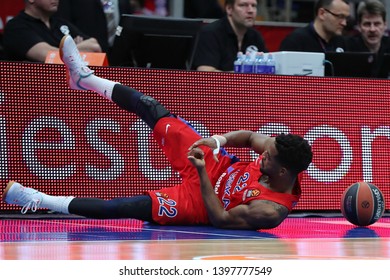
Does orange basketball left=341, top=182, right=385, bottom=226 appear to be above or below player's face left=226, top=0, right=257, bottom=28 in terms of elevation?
below

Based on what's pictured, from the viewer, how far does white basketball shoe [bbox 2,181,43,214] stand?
338 inches

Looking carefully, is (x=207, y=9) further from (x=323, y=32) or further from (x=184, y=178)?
(x=184, y=178)

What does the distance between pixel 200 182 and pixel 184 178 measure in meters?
0.56

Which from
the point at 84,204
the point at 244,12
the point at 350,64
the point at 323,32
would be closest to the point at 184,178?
the point at 84,204

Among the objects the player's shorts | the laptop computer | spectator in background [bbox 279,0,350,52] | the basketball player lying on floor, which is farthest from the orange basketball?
spectator in background [bbox 279,0,350,52]

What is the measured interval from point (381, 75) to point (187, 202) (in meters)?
4.24

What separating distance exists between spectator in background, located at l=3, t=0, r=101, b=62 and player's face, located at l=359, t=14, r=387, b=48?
3.76 meters

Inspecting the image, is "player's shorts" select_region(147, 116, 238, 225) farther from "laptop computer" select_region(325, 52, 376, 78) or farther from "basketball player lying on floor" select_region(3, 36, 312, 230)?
"laptop computer" select_region(325, 52, 376, 78)

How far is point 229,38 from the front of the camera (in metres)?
11.9

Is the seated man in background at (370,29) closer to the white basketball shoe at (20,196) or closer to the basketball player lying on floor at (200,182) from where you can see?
the basketball player lying on floor at (200,182)

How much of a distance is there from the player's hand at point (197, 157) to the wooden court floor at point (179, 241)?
0.54m

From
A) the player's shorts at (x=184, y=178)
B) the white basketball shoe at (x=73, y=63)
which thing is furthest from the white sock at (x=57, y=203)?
the white basketball shoe at (x=73, y=63)
